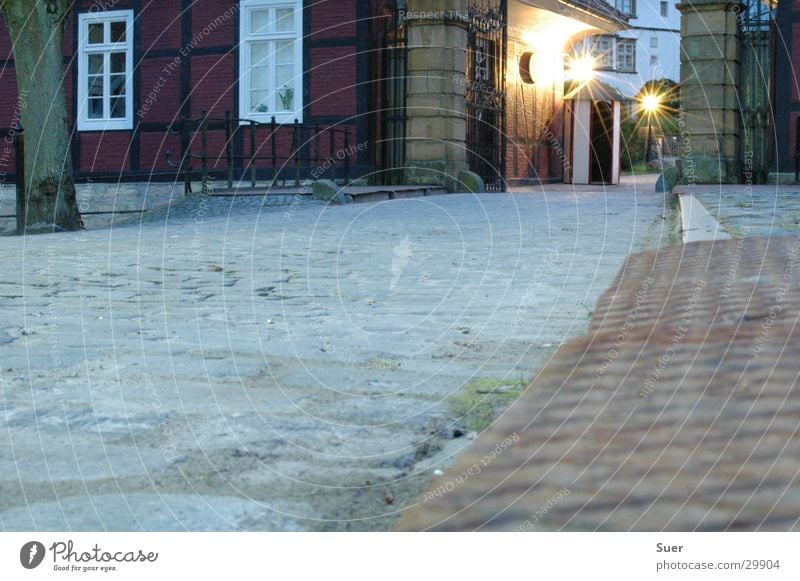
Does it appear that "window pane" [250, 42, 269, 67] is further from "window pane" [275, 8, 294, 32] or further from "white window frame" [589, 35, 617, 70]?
"white window frame" [589, 35, 617, 70]

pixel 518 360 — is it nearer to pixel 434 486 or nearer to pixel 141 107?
pixel 434 486

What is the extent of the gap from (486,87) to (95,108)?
617cm

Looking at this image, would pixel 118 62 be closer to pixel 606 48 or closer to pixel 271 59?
pixel 271 59

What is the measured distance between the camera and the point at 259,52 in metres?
16.4

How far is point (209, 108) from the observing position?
55.4 feet

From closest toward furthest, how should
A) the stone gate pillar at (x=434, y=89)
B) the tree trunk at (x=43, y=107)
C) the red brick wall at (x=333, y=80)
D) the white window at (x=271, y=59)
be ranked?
1. the tree trunk at (x=43, y=107)
2. the stone gate pillar at (x=434, y=89)
3. the red brick wall at (x=333, y=80)
4. the white window at (x=271, y=59)

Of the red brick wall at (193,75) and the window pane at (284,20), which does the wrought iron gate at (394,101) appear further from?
the window pane at (284,20)

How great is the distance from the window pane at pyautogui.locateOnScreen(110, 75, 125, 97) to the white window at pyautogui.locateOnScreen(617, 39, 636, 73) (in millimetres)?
33090

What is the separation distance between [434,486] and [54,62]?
10742 millimetres

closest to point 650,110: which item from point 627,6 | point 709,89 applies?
point 627,6

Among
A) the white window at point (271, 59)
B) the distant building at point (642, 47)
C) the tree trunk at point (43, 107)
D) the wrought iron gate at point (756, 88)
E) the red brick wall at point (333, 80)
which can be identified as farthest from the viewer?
the distant building at point (642, 47)

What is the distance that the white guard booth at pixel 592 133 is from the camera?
75.5 feet

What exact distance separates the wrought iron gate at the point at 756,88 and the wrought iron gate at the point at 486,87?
3399 mm

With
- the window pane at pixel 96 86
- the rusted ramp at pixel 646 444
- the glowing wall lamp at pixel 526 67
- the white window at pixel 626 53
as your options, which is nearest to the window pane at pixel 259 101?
the window pane at pixel 96 86
